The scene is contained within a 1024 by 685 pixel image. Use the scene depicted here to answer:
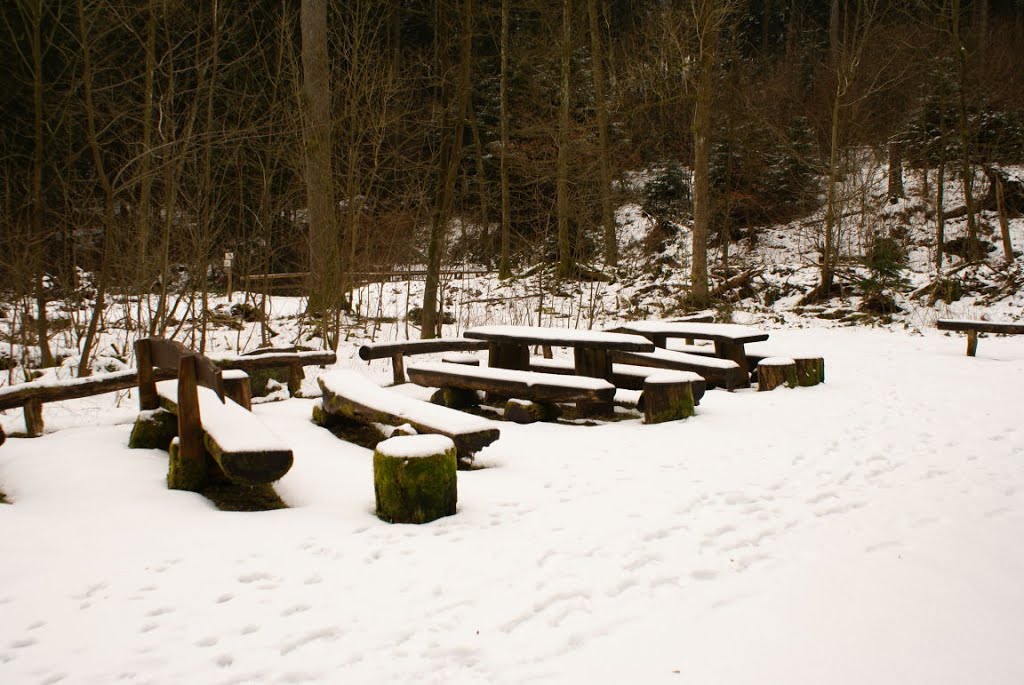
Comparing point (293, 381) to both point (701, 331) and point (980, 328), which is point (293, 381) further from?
point (980, 328)

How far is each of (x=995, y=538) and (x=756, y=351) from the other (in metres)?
6.99

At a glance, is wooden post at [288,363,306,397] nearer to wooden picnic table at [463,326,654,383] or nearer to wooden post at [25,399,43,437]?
wooden picnic table at [463,326,654,383]

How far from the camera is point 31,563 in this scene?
3570mm

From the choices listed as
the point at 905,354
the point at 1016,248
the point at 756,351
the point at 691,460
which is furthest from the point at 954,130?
the point at 691,460

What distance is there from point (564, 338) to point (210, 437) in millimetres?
4116

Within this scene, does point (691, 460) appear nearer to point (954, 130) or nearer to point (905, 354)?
point (905, 354)

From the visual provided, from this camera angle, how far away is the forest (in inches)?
429

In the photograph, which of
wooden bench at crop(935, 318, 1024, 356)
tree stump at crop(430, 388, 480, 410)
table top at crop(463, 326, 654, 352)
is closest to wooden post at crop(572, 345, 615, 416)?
table top at crop(463, 326, 654, 352)

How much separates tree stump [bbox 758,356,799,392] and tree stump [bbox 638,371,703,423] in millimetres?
2062

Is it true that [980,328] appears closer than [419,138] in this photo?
Yes

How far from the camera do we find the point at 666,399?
709 centimetres

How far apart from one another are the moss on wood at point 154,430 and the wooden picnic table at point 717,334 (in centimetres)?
600

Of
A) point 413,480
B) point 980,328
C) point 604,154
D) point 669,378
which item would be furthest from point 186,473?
point 604,154

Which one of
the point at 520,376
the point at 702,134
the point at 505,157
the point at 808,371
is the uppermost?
the point at 505,157
